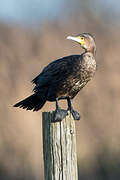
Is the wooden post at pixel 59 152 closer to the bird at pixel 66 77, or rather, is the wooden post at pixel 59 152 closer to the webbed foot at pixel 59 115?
the webbed foot at pixel 59 115

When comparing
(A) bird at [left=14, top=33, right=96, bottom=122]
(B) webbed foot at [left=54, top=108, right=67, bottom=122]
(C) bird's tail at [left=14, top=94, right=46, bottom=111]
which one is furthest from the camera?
(C) bird's tail at [left=14, top=94, right=46, bottom=111]

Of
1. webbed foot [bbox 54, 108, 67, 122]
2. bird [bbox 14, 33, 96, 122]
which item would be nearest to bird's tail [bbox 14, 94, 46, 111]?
bird [bbox 14, 33, 96, 122]

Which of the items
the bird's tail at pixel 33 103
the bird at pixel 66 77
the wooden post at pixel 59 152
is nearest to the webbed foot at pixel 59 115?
the wooden post at pixel 59 152

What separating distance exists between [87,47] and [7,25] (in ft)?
17.3

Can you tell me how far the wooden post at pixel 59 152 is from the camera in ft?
13.0

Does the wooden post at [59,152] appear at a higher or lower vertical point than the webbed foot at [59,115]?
lower

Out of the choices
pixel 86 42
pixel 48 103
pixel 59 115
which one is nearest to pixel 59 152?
pixel 59 115

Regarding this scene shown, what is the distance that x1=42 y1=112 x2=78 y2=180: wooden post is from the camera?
3.97 m

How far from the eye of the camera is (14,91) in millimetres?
9461

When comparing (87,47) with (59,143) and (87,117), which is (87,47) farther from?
(87,117)

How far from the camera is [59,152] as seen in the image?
13.0 ft

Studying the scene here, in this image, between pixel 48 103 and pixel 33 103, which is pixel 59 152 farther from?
pixel 48 103

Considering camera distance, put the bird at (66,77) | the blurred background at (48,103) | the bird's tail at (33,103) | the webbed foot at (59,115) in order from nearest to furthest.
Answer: the webbed foot at (59,115) < the bird at (66,77) < the bird's tail at (33,103) < the blurred background at (48,103)

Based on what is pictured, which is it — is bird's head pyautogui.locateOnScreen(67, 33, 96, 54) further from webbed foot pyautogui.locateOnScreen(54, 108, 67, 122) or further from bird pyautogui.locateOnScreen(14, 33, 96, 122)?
webbed foot pyautogui.locateOnScreen(54, 108, 67, 122)
